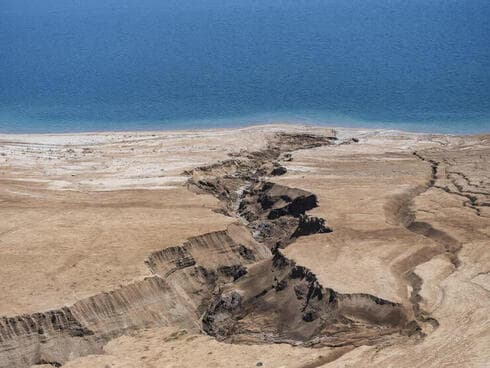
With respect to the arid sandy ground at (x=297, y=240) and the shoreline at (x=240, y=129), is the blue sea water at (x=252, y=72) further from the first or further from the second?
the arid sandy ground at (x=297, y=240)

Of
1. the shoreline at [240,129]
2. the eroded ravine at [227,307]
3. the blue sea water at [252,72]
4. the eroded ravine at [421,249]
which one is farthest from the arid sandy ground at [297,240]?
the blue sea water at [252,72]

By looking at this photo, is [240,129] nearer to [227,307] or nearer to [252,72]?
[252,72]

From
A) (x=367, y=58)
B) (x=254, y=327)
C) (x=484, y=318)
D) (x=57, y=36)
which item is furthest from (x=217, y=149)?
(x=57, y=36)

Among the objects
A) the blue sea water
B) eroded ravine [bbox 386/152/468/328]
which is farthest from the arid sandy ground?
the blue sea water

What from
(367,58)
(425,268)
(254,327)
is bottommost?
(254,327)

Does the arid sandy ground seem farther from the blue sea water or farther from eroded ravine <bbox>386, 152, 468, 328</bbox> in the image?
the blue sea water

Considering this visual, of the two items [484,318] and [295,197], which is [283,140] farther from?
[484,318]
